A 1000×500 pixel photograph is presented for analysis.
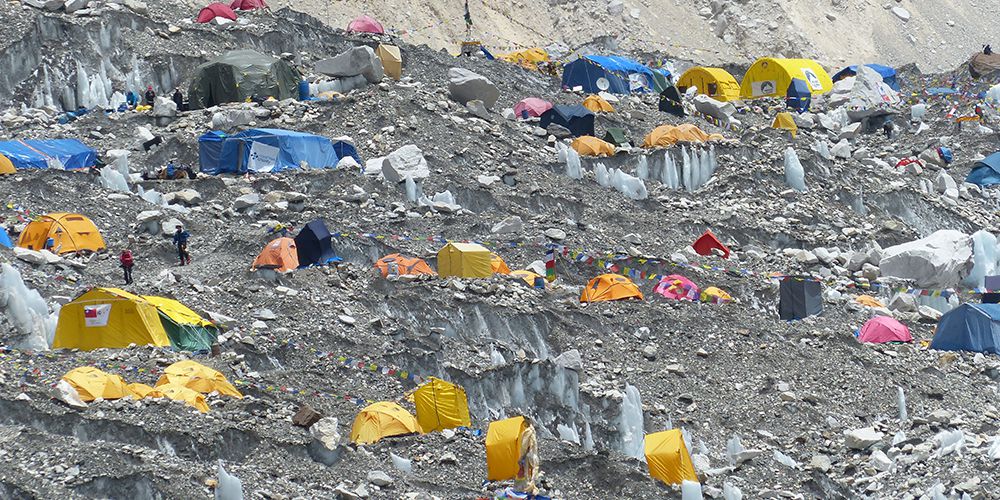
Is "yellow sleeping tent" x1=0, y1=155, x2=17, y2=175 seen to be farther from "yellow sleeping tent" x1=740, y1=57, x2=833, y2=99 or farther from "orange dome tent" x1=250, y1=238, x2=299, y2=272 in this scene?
Answer: "yellow sleeping tent" x1=740, y1=57, x2=833, y2=99

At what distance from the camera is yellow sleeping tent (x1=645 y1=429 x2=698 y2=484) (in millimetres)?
29984

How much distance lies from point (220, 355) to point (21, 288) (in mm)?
3497

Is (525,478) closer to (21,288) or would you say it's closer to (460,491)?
(460,491)

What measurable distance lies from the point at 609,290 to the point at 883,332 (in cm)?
507

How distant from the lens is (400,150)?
45.8 meters

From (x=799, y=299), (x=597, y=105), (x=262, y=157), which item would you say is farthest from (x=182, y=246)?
(x=597, y=105)

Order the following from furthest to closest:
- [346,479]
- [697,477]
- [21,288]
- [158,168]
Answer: [158,168], [21,288], [697,477], [346,479]

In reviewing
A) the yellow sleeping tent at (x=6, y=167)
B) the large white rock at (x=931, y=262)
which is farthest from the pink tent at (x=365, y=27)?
the large white rock at (x=931, y=262)

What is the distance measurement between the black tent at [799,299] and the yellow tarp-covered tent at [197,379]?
12927 mm

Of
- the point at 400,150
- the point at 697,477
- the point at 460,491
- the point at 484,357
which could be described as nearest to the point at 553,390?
the point at 484,357

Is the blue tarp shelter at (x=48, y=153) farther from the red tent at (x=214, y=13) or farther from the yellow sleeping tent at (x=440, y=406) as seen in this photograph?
the yellow sleeping tent at (x=440, y=406)

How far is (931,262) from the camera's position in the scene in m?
43.2

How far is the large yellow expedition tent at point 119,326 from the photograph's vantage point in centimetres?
3228

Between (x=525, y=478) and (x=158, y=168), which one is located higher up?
(x=525, y=478)
